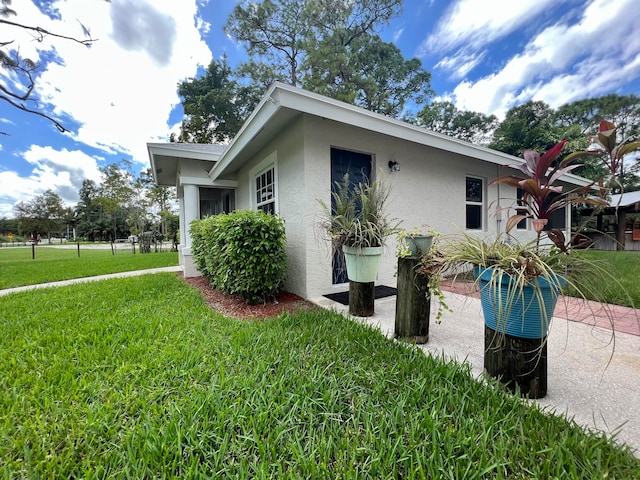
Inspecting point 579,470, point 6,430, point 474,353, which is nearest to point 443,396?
point 579,470

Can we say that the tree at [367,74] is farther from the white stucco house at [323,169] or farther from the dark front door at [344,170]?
the dark front door at [344,170]

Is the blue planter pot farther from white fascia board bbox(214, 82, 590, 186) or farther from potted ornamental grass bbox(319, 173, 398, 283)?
white fascia board bbox(214, 82, 590, 186)

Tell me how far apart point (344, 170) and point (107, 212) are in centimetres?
2589

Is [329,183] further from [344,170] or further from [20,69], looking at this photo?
[20,69]

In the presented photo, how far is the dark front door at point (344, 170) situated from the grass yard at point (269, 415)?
1.78m

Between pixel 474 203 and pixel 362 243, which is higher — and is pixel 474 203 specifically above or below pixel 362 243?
above

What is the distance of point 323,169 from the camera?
4137 millimetres

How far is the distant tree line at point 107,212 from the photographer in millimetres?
19766

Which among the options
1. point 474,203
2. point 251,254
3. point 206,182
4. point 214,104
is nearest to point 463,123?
point 474,203

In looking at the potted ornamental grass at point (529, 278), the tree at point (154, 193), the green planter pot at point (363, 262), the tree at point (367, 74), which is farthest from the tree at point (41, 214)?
the potted ornamental grass at point (529, 278)

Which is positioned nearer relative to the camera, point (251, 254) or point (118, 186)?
point (251, 254)

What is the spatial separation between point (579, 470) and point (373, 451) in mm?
901

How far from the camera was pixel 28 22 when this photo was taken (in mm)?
8219

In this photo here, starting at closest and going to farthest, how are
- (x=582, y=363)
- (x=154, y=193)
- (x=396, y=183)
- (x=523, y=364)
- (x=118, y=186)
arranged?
(x=523, y=364)
(x=582, y=363)
(x=396, y=183)
(x=118, y=186)
(x=154, y=193)
